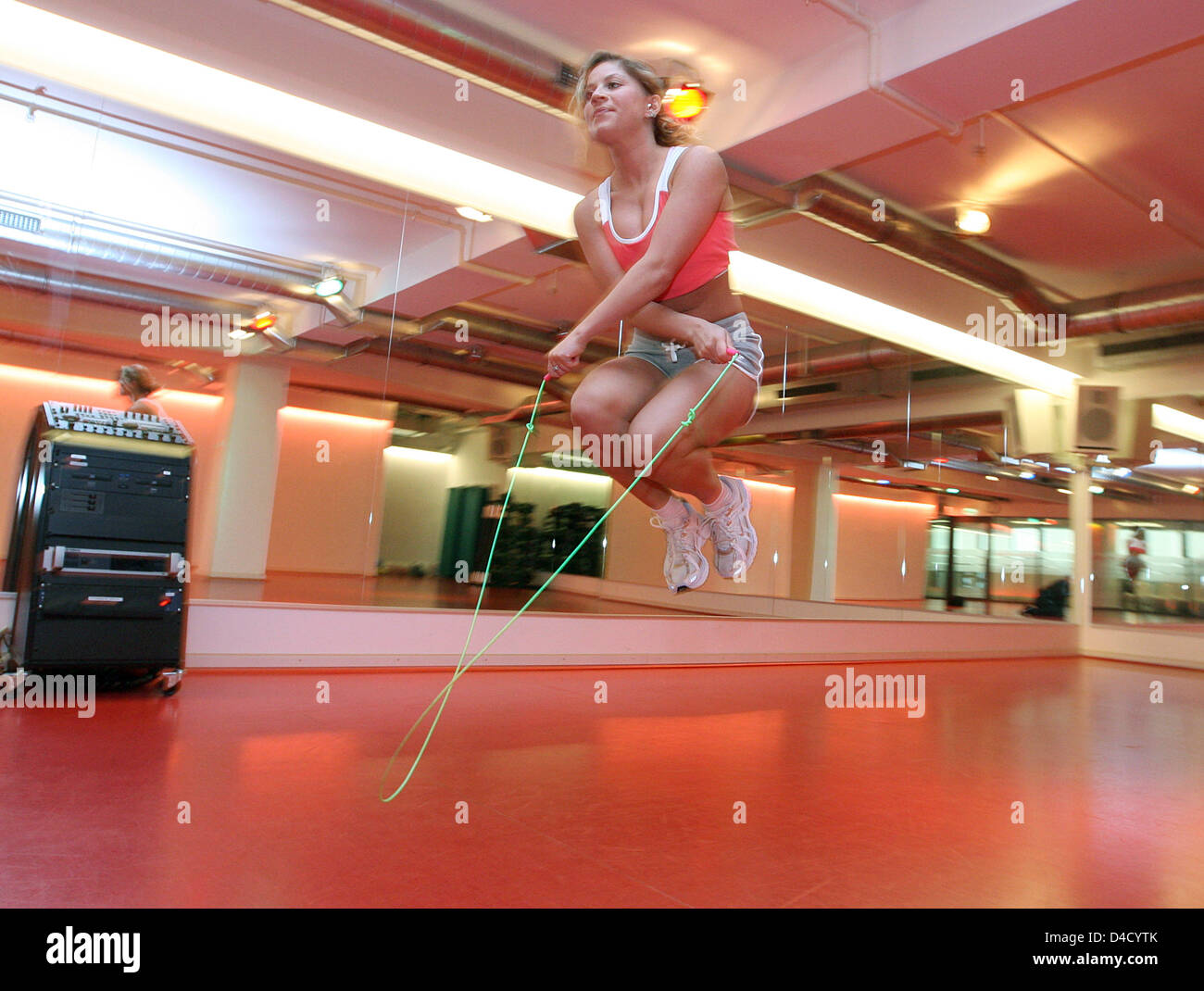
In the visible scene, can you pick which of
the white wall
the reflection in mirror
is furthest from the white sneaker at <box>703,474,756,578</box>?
the reflection in mirror

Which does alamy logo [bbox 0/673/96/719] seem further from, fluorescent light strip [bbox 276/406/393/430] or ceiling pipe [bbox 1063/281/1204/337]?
ceiling pipe [bbox 1063/281/1204/337]

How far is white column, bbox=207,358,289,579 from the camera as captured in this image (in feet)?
17.3

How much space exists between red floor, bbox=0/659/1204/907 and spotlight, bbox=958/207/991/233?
3.69 metres

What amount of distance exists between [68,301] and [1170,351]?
10.6 metres

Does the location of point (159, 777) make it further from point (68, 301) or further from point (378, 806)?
point (68, 301)

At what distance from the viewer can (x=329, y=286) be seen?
19.0 ft

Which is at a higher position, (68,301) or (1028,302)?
(1028,302)

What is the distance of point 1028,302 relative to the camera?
26.2 feet

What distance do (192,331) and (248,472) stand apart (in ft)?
2.94

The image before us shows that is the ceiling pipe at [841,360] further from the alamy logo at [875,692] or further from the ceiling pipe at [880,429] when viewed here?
the alamy logo at [875,692]

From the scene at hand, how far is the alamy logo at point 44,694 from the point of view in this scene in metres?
3.82

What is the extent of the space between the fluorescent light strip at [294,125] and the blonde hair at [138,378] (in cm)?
142

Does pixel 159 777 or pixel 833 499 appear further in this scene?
pixel 833 499

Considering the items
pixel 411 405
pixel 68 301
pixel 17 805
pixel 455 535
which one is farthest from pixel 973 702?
pixel 68 301
